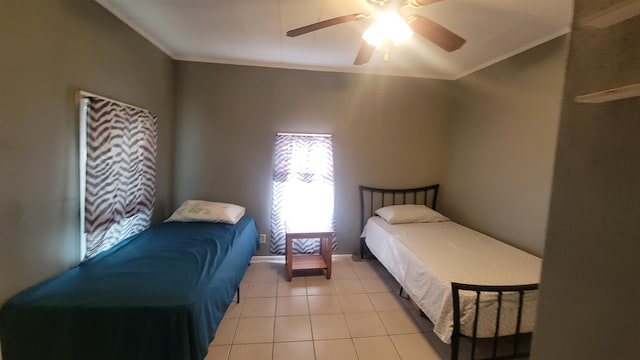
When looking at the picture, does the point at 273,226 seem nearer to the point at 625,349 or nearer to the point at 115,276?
the point at 115,276

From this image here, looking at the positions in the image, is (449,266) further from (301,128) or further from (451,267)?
(301,128)

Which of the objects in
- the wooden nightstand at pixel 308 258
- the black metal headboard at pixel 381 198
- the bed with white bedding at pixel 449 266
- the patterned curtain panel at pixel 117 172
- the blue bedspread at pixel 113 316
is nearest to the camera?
the blue bedspread at pixel 113 316

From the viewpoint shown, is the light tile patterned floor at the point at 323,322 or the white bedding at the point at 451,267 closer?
the white bedding at the point at 451,267

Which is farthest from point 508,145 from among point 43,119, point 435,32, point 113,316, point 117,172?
point 43,119

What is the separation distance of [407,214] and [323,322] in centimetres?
156

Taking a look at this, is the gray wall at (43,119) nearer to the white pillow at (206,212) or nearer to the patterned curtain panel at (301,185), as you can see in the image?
the white pillow at (206,212)

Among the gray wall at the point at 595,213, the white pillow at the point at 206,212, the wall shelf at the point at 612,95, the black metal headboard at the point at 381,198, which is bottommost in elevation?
the white pillow at the point at 206,212

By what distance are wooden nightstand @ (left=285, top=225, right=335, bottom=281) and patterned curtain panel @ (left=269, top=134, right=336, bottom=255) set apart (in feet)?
0.68

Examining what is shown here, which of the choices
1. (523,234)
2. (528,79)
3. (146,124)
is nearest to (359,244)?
(523,234)

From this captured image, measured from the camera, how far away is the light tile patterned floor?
79.8 inches

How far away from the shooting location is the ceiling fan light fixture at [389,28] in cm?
167

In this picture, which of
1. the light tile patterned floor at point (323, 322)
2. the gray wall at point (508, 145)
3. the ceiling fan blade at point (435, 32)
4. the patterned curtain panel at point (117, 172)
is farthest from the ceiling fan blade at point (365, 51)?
the light tile patterned floor at point (323, 322)

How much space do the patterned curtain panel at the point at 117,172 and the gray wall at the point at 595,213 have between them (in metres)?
2.44

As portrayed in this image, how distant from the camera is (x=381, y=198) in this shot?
3.66 meters
